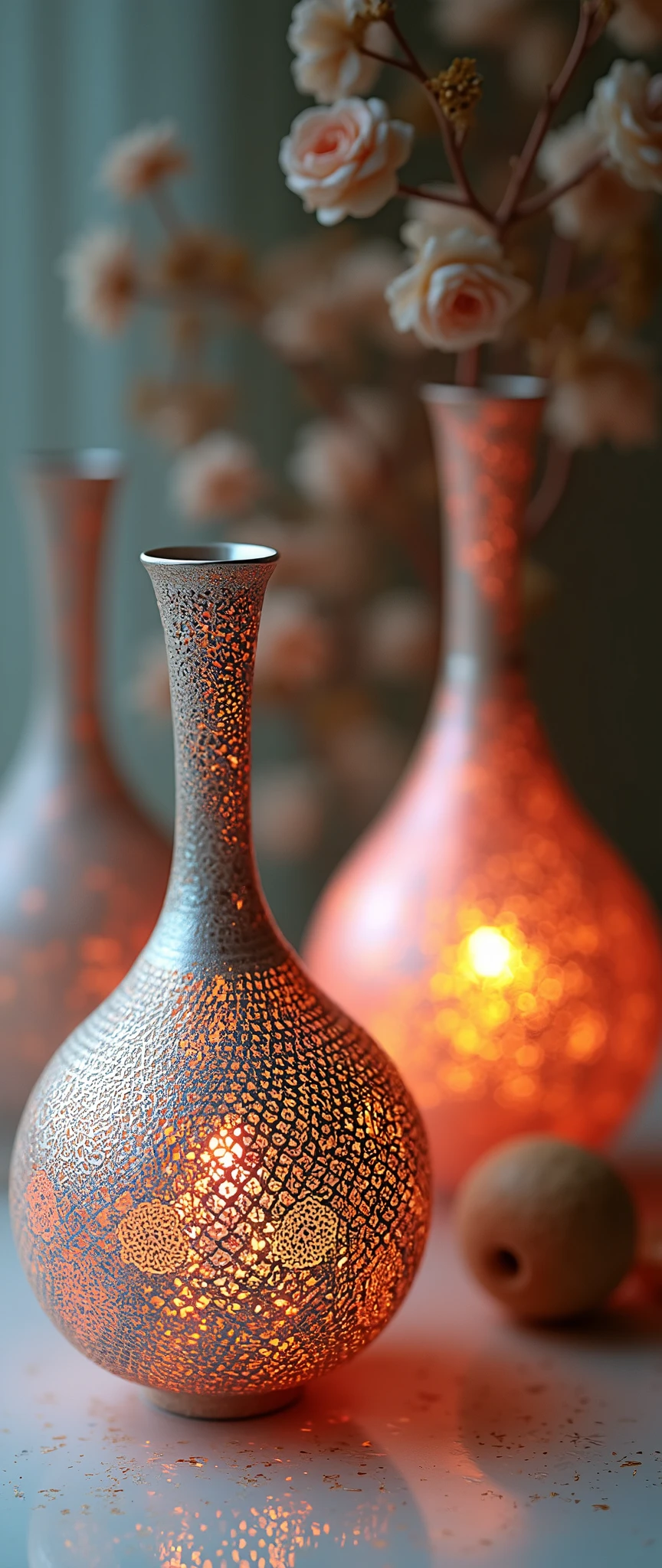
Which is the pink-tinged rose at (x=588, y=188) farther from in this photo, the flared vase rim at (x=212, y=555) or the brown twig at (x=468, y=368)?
the flared vase rim at (x=212, y=555)

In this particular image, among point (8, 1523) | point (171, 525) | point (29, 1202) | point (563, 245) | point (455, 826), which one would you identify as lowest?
point (8, 1523)

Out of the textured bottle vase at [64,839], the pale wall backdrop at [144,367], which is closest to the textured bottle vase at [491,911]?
the textured bottle vase at [64,839]

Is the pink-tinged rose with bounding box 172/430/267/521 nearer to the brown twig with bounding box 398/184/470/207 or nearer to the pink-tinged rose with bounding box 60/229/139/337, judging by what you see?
the pink-tinged rose with bounding box 60/229/139/337

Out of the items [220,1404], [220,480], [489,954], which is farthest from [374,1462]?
[220,480]

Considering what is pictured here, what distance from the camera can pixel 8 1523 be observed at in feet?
2.04

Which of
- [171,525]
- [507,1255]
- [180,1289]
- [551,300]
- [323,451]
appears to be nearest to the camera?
[180,1289]

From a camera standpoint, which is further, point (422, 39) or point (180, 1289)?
point (422, 39)

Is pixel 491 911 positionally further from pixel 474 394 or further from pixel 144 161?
pixel 144 161

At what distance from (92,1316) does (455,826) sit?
12.4 inches

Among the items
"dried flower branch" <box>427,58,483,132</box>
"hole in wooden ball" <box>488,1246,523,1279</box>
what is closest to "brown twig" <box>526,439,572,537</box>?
"dried flower branch" <box>427,58,483,132</box>

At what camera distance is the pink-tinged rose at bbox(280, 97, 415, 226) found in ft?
2.27

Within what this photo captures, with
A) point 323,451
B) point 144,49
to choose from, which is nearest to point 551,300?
point 323,451

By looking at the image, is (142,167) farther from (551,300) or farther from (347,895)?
(347,895)

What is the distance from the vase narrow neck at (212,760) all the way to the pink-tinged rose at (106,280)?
1.22ft
